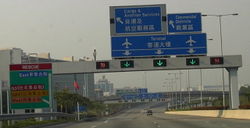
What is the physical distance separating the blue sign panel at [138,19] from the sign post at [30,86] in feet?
22.6

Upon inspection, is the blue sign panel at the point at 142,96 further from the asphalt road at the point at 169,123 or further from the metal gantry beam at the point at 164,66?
the asphalt road at the point at 169,123

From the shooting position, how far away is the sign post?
3803 cm

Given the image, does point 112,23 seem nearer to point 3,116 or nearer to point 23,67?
point 23,67

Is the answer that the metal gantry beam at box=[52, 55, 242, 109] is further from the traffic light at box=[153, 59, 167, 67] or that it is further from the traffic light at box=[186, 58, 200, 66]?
the traffic light at box=[153, 59, 167, 67]

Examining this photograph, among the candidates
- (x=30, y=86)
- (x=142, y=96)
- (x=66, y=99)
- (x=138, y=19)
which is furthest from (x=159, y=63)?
(x=142, y=96)

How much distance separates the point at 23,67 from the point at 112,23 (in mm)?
7671

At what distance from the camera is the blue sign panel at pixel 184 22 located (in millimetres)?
39750

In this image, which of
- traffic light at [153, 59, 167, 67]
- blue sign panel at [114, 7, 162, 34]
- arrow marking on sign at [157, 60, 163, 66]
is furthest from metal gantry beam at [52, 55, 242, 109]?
blue sign panel at [114, 7, 162, 34]

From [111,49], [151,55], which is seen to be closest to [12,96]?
[111,49]

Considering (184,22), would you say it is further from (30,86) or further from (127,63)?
(30,86)

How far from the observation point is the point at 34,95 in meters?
38.2

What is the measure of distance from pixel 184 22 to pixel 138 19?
3.84 meters

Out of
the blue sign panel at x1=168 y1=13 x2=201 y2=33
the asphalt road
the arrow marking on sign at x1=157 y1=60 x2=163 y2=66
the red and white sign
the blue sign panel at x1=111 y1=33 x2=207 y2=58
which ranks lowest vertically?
the asphalt road

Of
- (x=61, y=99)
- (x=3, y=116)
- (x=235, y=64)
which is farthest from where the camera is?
(x=61, y=99)
